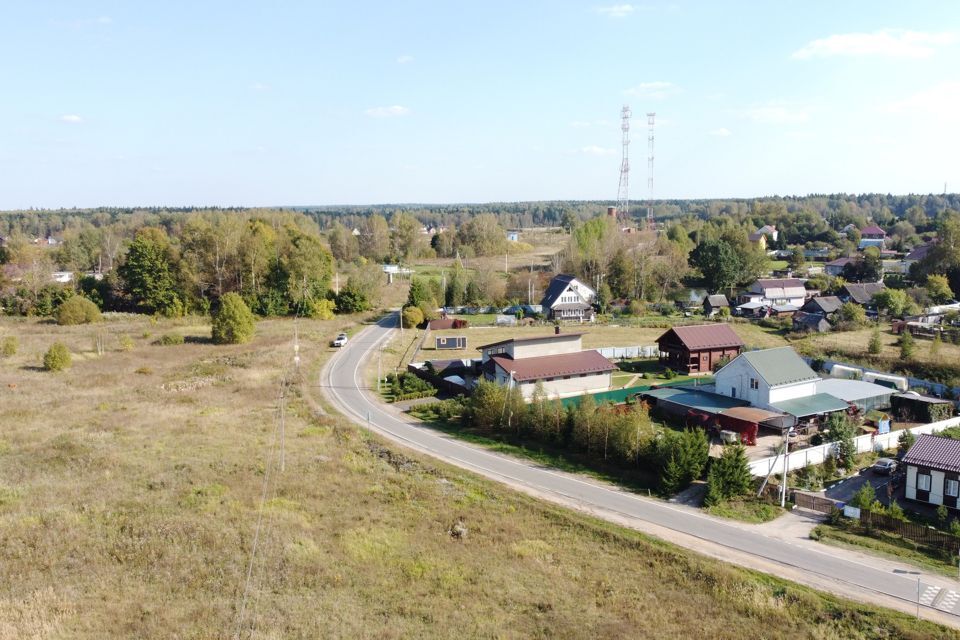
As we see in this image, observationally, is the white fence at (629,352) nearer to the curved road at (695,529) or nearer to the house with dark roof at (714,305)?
the curved road at (695,529)

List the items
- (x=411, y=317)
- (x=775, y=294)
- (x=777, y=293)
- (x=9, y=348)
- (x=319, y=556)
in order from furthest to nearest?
(x=777, y=293)
(x=775, y=294)
(x=411, y=317)
(x=9, y=348)
(x=319, y=556)

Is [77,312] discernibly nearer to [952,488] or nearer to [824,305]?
[952,488]

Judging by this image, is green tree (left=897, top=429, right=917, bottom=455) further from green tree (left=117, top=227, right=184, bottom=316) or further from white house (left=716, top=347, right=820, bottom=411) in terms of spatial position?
green tree (left=117, top=227, right=184, bottom=316)

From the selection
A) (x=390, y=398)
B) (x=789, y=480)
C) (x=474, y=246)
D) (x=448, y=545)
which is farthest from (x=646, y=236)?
(x=448, y=545)

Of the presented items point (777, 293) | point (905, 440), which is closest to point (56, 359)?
point (905, 440)

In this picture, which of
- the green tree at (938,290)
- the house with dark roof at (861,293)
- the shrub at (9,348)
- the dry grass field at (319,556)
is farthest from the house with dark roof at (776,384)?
the shrub at (9,348)

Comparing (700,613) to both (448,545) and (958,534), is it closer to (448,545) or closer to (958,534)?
(448,545)
